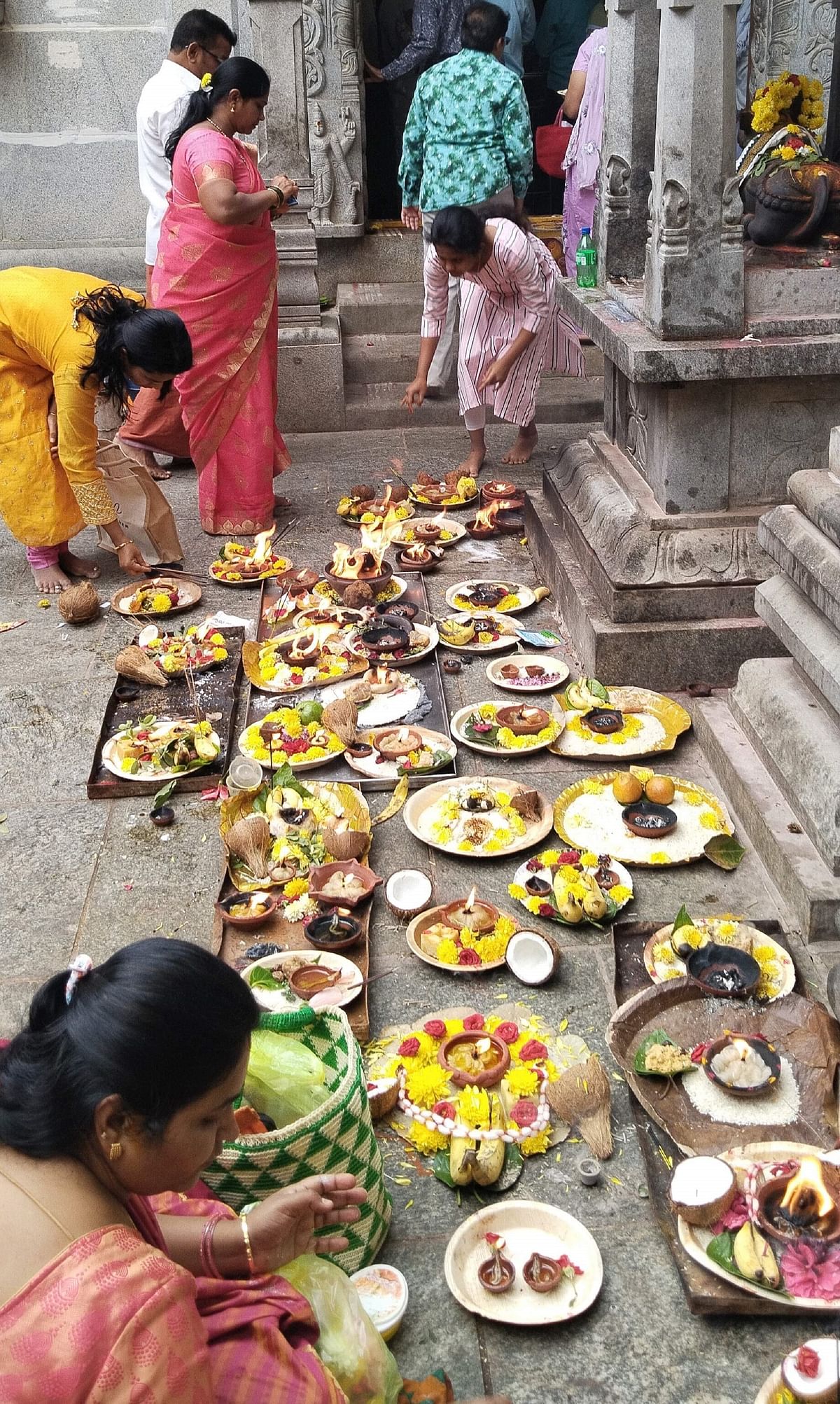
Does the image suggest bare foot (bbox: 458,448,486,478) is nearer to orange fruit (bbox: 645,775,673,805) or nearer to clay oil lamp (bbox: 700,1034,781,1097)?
orange fruit (bbox: 645,775,673,805)

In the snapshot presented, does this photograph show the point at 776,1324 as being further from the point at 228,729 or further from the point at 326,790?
the point at 228,729

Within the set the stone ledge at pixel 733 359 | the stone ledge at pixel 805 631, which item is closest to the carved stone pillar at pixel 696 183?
the stone ledge at pixel 733 359

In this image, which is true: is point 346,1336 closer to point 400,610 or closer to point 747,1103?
point 747,1103

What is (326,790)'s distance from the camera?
14.0ft

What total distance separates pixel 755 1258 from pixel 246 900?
1.84 m

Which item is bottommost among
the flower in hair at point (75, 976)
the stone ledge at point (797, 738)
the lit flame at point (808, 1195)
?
the lit flame at point (808, 1195)

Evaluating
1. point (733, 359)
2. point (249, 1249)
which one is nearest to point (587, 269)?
point (733, 359)

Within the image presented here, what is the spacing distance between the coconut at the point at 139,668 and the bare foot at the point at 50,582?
1240 mm

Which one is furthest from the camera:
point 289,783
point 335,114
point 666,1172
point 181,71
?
point 335,114

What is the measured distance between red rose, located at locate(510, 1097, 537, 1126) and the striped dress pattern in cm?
447

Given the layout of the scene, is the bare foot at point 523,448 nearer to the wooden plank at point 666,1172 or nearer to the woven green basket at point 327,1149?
the wooden plank at point 666,1172

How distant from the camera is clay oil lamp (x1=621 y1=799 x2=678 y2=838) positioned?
399 cm

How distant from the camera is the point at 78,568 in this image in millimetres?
6359

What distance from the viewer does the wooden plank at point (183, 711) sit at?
14.8ft
